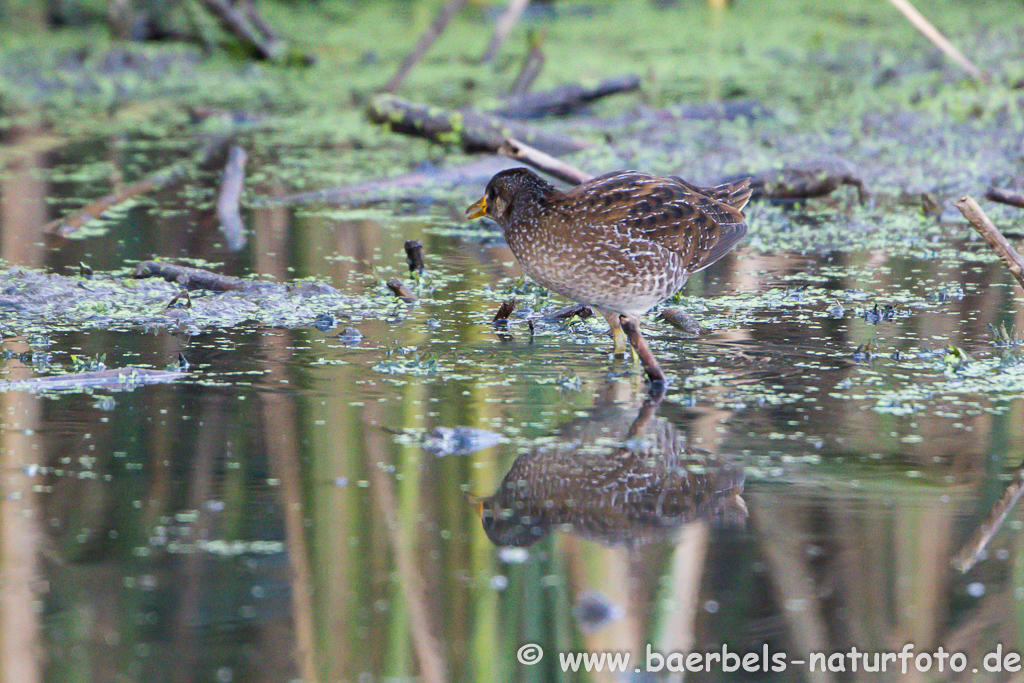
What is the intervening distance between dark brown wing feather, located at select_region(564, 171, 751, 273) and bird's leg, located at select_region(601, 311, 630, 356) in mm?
315

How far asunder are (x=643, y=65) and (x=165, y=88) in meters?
4.05

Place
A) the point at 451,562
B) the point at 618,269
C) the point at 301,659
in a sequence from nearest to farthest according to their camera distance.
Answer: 1. the point at 301,659
2. the point at 451,562
3. the point at 618,269

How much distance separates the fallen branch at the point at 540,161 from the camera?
6582 millimetres

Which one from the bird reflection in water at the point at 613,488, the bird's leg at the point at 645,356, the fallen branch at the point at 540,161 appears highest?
the fallen branch at the point at 540,161

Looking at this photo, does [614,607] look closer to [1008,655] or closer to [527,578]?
[527,578]

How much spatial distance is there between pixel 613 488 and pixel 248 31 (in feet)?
30.5

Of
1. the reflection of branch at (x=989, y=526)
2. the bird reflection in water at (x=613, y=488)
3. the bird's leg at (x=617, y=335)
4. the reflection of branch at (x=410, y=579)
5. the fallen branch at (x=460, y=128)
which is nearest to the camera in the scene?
the reflection of branch at (x=410, y=579)

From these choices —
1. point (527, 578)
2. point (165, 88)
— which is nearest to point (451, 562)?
point (527, 578)

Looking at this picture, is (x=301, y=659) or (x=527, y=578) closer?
(x=301, y=659)

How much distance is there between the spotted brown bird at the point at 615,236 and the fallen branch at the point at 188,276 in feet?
4.01

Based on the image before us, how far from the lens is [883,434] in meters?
4.32

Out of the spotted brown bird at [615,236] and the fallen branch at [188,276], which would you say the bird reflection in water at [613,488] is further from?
the fallen branch at [188,276]

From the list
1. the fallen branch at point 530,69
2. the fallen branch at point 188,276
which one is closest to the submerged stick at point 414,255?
the fallen branch at point 188,276

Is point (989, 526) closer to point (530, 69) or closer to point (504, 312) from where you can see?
point (504, 312)
